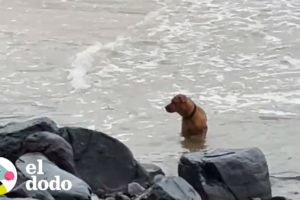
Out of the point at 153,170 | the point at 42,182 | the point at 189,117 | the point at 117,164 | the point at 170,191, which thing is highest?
the point at 42,182

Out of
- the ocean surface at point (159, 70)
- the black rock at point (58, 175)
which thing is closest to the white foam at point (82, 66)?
the ocean surface at point (159, 70)

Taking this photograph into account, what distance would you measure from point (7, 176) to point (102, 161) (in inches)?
44.6

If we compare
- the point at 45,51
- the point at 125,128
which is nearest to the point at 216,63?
the point at 45,51

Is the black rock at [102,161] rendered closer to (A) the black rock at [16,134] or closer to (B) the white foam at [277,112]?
→ (A) the black rock at [16,134]

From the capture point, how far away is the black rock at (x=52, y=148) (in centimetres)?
512

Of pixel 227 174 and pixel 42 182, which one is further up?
pixel 42 182

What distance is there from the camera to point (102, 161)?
5.54 metres

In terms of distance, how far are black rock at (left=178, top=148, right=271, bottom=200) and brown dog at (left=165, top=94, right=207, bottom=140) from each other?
5.11 ft

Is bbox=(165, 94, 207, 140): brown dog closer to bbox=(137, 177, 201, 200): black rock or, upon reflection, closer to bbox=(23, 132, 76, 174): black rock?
bbox=(23, 132, 76, 174): black rock

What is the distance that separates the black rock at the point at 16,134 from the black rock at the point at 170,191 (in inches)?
35.4

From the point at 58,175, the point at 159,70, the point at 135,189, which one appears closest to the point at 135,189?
the point at 135,189

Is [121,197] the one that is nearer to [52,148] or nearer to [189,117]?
[52,148]

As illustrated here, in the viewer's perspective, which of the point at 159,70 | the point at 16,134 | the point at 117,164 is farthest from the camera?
the point at 159,70

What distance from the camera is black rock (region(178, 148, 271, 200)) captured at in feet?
17.6
